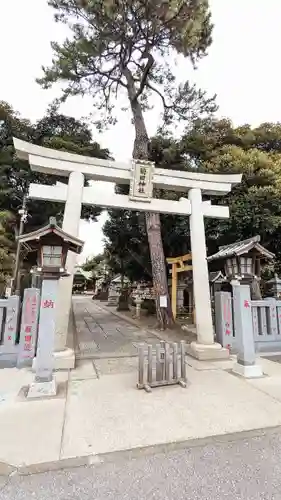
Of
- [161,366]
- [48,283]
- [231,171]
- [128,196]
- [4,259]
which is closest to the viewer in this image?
[161,366]

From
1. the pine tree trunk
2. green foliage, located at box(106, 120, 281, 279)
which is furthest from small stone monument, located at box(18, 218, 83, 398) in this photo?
green foliage, located at box(106, 120, 281, 279)

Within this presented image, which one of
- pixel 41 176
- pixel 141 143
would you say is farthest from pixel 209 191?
pixel 41 176

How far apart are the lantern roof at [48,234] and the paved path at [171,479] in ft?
11.1

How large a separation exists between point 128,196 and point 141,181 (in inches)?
20.9

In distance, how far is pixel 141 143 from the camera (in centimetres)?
1040

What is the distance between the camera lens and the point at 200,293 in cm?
650

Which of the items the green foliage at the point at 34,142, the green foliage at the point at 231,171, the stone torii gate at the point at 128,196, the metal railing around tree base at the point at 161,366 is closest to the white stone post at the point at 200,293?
the stone torii gate at the point at 128,196

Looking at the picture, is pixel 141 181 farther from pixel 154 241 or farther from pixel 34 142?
pixel 34 142

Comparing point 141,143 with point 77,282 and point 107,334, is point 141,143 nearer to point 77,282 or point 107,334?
point 107,334

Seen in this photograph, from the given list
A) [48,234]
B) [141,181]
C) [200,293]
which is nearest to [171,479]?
[48,234]

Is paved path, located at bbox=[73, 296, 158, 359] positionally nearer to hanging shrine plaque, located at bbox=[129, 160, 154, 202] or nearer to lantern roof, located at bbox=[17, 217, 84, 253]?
lantern roof, located at bbox=[17, 217, 84, 253]

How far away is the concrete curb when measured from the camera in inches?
91.0

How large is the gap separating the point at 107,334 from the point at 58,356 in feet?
13.0

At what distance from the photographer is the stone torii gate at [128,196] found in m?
→ 5.70
